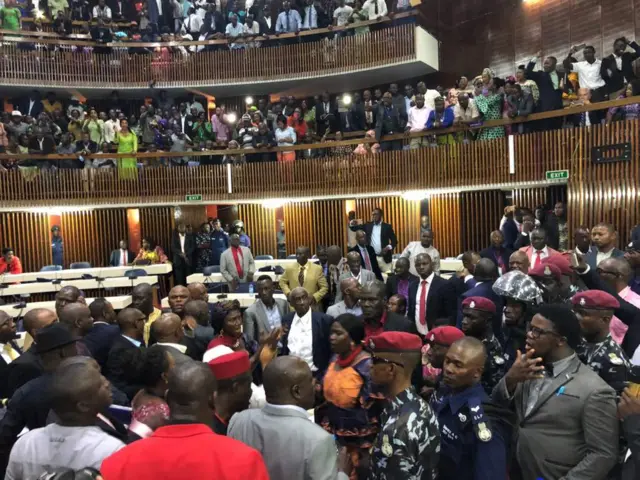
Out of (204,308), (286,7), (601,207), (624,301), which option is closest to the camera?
(624,301)

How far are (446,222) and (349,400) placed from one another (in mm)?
10030

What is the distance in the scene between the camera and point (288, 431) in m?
2.31

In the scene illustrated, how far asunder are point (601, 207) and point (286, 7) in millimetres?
11038

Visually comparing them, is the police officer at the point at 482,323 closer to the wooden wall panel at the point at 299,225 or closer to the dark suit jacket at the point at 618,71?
the dark suit jacket at the point at 618,71

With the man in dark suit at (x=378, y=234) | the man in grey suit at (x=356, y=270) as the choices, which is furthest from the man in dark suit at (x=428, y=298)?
the man in dark suit at (x=378, y=234)

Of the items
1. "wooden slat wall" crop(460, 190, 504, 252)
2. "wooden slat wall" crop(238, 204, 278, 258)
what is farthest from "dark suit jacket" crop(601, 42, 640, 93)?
"wooden slat wall" crop(238, 204, 278, 258)

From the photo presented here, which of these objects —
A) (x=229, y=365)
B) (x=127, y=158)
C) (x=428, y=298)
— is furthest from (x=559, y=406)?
(x=127, y=158)

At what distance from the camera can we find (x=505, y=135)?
35.7 ft

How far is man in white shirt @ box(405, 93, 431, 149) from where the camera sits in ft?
39.0

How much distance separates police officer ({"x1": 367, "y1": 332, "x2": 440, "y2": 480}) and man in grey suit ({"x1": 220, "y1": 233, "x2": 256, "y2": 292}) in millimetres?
6796

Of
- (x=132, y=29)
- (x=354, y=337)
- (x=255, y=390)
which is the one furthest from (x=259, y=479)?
(x=132, y=29)

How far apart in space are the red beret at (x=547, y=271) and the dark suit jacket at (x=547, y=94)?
6434mm

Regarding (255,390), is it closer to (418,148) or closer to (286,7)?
(418,148)

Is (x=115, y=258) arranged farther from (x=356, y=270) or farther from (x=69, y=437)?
(x=69, y=437)
